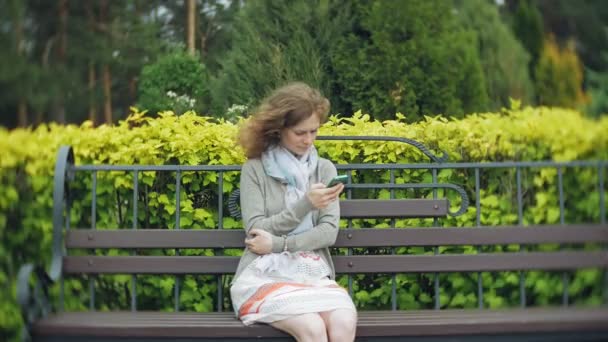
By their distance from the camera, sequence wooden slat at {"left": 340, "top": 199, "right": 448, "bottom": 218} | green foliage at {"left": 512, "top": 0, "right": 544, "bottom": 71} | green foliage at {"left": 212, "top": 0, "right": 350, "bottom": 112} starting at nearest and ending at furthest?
wooden slat at {"left": 340, "top": 199, "right": 448, "bottom": 218}, green foliage at {"left": 212, "top": 0, "right": 350, "bottom": 112}, green foliage at {"left": 512, "top": 0, "right": 544, "bottom": 71}

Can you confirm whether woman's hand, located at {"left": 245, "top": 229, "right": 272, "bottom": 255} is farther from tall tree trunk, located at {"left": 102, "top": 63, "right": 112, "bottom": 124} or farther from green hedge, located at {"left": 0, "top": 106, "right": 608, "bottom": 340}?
tall tree trunk, located at {"left": 102, "top": 63, "right": 112, "bottom": 124}

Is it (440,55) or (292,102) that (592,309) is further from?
(440,55)

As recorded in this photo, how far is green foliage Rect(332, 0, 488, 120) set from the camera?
4512mm

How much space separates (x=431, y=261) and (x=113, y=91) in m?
5.92

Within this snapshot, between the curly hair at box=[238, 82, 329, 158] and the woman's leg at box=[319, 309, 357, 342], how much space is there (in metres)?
0.74

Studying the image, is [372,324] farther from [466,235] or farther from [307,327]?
[466,235]

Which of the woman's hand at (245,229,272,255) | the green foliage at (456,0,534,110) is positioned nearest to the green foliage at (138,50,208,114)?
the woman's hand at (245,229,272,255)

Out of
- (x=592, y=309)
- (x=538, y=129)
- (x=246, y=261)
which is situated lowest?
(x=592, y=309)

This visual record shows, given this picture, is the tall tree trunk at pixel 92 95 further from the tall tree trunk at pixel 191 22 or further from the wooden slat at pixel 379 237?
the wooden slat at pixel 379 237

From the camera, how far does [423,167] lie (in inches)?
139

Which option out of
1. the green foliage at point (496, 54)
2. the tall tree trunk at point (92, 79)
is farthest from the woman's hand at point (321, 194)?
the green foliage at point (496, 54)

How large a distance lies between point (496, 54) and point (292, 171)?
19.9ft

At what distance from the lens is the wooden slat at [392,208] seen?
11.2ft

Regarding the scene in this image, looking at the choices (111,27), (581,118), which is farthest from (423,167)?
(111,27)
